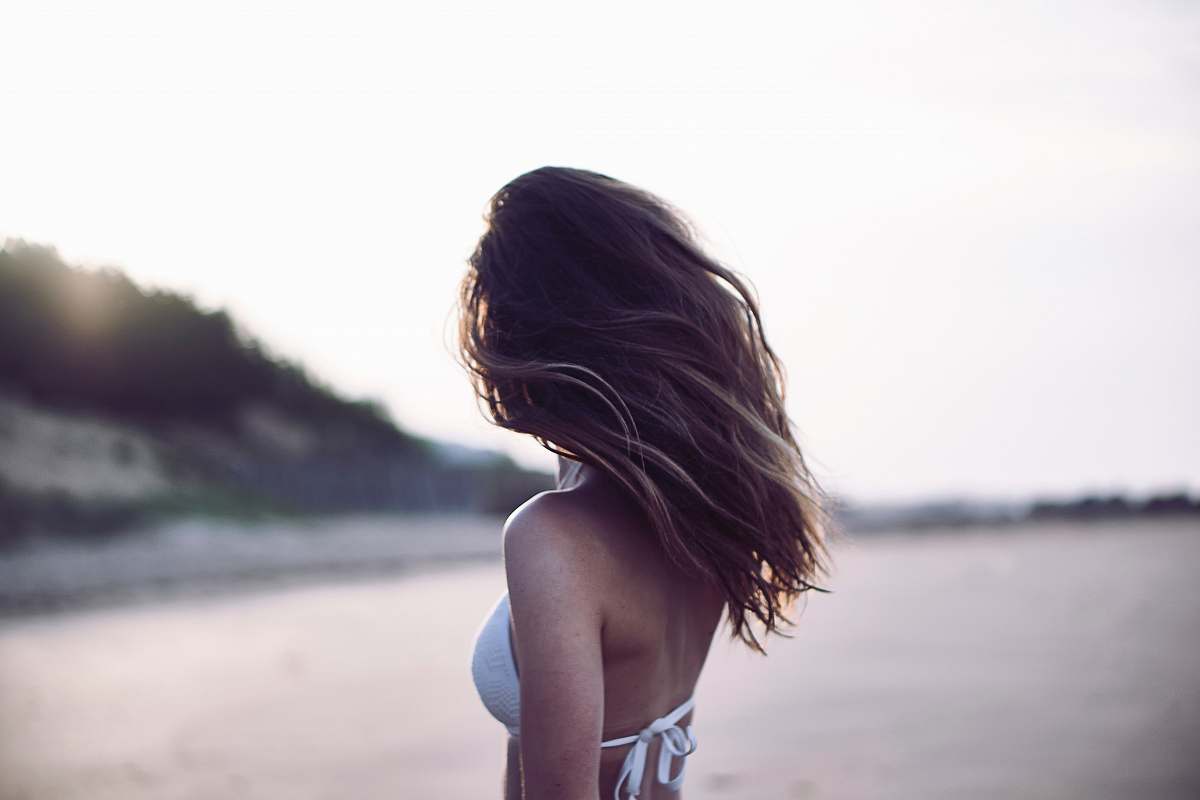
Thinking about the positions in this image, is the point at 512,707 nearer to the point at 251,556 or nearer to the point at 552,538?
the point at 552,538

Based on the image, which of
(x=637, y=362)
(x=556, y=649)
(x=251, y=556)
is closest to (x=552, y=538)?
(x=556, y=649)

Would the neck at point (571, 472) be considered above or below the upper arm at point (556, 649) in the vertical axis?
above

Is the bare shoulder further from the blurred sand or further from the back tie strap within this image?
the blurred sand

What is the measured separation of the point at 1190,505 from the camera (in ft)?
57.1

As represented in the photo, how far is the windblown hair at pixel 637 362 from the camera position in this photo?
1466 mm

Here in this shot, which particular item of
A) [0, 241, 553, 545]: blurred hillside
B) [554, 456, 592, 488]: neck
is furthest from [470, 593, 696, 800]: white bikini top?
[0, 241, 553, 545]: blurred hillside

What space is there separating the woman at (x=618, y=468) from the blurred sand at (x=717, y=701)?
0.48 m

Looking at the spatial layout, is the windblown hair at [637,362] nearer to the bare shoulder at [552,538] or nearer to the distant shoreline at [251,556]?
the bare shoulder at [552,538]

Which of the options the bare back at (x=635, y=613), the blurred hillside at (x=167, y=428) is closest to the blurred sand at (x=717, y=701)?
the bare back at (x=635, y=613)

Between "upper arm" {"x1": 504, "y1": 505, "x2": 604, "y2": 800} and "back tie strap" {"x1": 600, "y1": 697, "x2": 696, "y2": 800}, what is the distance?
0.76 ft

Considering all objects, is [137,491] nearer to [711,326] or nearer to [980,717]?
[980,717]

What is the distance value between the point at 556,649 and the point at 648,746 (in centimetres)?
40

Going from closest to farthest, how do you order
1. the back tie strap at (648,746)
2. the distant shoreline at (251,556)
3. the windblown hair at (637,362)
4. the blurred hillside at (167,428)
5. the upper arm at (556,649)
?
the upper arm at (556,649) < the windblown hair at (637,362) < the back tie strap at (648,746) < the distant shoreline at (251,556) < the blurred hillside at (167,428)

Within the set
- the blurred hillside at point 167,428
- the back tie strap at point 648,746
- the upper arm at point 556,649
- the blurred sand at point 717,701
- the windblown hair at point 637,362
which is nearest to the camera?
the upper arm at point 556,649
